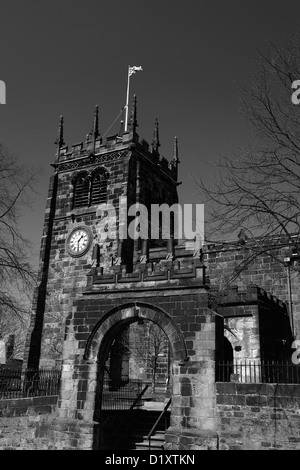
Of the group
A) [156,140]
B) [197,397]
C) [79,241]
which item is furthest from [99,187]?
[197,397]

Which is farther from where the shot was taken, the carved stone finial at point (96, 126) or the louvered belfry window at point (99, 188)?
the carved stone finial at point (96, 126)

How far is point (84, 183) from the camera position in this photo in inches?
1131

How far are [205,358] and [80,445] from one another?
4.79m

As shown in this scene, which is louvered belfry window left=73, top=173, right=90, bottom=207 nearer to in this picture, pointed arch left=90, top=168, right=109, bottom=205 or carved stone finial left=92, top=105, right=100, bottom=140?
pointed arch left=90, top=168, right=109, bottom=205

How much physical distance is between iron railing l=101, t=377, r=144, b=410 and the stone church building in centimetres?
21

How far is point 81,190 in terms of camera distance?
28.7 metres

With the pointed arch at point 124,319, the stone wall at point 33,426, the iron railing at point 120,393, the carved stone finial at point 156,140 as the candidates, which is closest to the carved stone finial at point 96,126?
the carved stone finial at point 156,140

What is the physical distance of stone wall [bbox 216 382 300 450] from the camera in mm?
11703

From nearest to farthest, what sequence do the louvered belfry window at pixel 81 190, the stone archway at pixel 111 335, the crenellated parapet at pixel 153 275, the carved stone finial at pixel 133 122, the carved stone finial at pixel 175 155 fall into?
the stone archway at pixel 111 335 → the crenellated parapet at pixel 153 275 → the carved stone finial at pixel 133 122 → the louvered belfry window at pixel 81 190 → the carved stone finial at pixel 175 155

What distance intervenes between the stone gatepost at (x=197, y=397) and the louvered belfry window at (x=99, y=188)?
15.5 m

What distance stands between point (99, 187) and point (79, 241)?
12.1 feet

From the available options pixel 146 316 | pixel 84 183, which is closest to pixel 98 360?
pixel 146 316

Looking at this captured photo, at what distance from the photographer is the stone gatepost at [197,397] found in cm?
1245

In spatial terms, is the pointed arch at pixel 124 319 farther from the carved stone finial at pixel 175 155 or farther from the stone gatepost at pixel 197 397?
the carved stone finial at pixel 175 155
